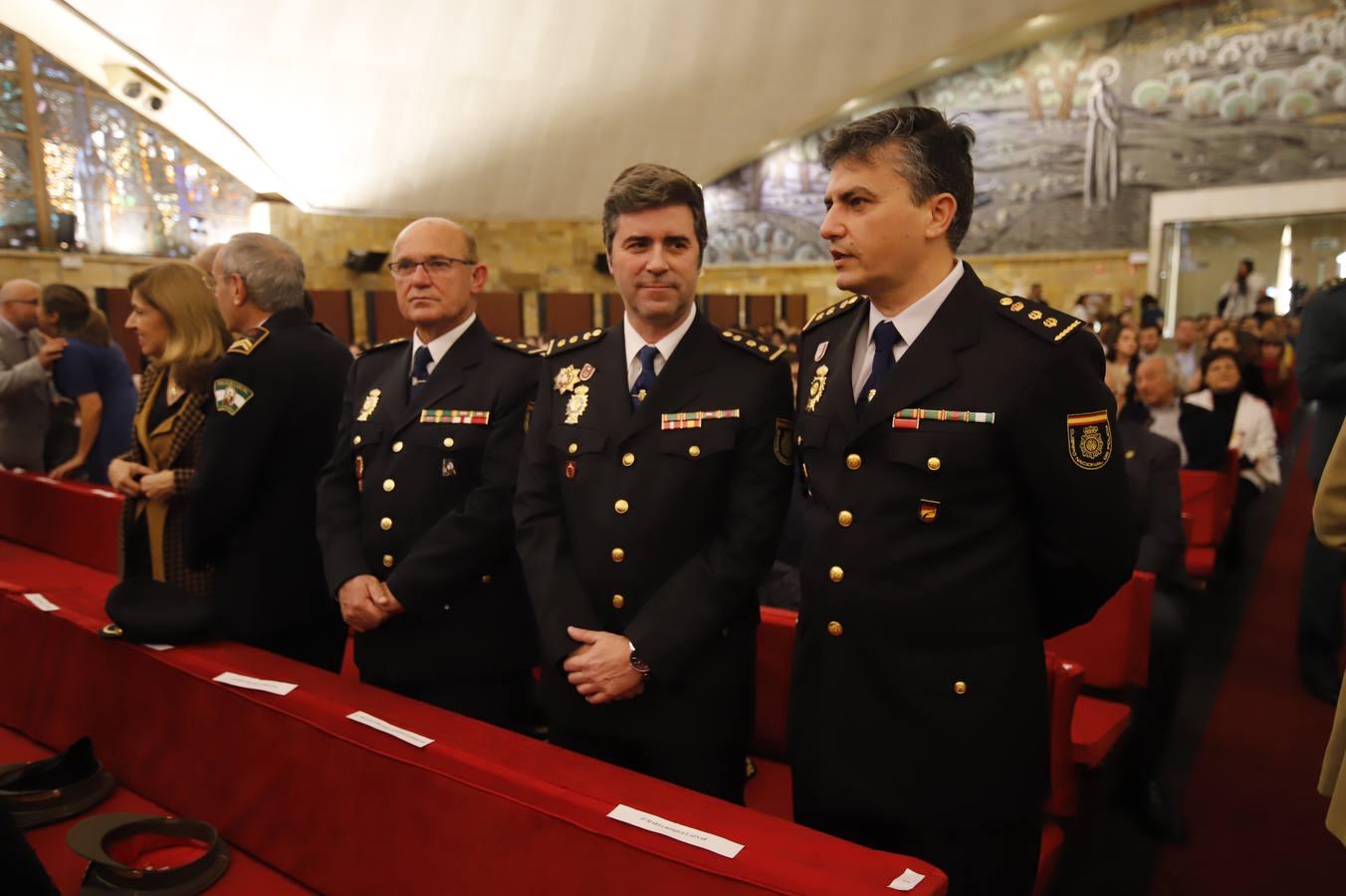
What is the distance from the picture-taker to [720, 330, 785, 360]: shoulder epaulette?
180 cm

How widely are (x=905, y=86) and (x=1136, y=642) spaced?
18.8 m

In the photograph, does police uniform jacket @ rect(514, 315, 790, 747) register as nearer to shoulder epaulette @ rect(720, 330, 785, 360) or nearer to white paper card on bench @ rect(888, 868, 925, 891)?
shoulder epaulette @ rect(720, 330, 785, 360)

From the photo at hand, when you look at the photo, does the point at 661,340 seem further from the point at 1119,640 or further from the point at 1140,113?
the point at 1140,113

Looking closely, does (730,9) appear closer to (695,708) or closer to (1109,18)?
(1109,18)

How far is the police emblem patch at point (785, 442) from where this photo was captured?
173cm

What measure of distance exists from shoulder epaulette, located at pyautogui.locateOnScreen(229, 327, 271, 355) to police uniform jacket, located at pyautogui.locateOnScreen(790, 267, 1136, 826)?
62.9 inches

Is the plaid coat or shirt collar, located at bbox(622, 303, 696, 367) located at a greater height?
shirt collar, located at bbox(622, 303, 696, 367)

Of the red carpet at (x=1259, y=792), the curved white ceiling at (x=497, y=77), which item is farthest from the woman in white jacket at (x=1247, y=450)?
the curved white ceiling at (x=497, y=77)

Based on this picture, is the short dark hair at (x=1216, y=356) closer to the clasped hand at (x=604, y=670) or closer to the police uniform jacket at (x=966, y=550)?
the police uniform jacket at (x=966, y=550)

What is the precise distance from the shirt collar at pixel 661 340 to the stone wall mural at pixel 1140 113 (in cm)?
1566

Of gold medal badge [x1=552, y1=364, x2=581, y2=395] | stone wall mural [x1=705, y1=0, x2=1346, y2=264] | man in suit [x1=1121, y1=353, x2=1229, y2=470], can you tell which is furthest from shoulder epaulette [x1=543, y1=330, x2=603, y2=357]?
stone wall mural [x1=705, y1=0, x2=1346, y2=264]

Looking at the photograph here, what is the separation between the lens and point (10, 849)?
93 cm

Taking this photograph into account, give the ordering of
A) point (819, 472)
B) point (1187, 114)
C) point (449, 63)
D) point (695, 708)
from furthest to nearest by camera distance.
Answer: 1. point (1187, 114)
2. point (449, 63)
3. point (695, 708)
4. point (819, 472)

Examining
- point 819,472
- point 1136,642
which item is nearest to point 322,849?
point 819,472
